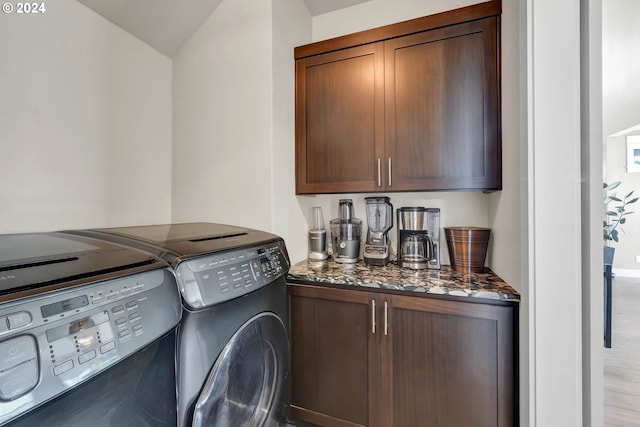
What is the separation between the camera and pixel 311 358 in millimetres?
1483

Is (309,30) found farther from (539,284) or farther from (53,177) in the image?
(539,284)

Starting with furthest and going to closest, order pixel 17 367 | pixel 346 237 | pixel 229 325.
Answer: pixel 346 237
pixel 229 325
pixel 17 367

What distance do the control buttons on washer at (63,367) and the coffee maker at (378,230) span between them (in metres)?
1.46

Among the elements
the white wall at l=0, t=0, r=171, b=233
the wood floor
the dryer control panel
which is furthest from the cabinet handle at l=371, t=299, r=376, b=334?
the white wall at l=0, t=0, r=171, b=233

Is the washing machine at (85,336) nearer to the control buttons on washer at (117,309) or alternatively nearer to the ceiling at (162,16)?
the control buttons on washer at (117,309)

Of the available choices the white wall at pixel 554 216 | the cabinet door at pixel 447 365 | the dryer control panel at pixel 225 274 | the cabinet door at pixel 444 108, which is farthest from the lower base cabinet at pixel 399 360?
the cabinet door at pixel 444 108

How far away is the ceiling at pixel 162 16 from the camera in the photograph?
1.50 metres

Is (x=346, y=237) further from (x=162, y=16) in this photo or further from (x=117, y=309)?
(x=162, y=16)

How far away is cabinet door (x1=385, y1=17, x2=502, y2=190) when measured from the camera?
142cm

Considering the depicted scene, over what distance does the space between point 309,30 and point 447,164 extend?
4.73ft

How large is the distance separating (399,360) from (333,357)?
33 centimetres

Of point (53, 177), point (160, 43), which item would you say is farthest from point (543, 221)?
point (160, 43)

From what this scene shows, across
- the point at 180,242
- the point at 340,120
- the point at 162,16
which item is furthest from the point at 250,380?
the point at 162,16

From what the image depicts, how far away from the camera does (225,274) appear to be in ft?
2.63
